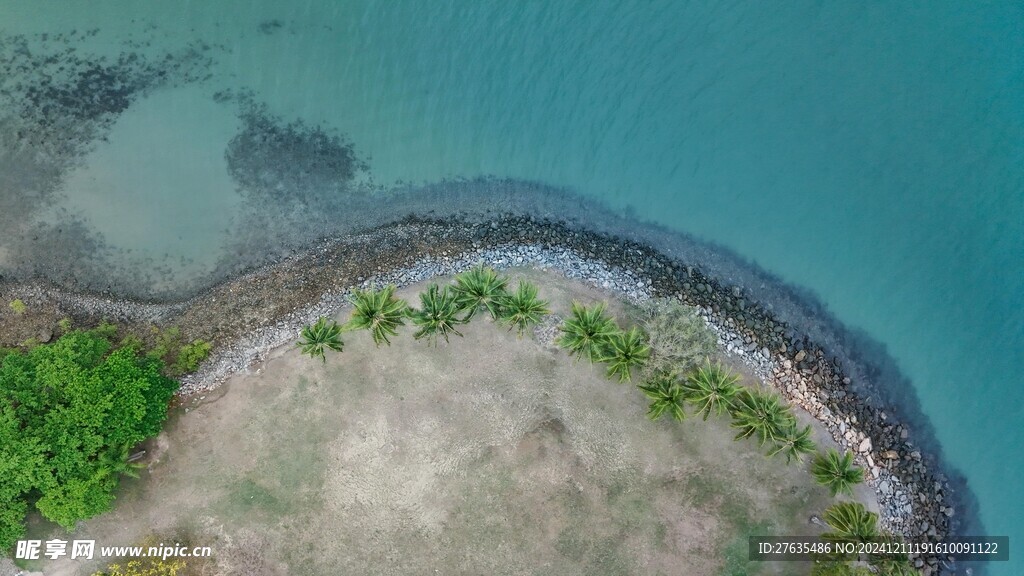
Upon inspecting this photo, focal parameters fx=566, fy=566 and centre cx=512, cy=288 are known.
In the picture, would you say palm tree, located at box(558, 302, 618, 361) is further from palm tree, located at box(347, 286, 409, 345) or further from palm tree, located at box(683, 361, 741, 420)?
palm tree, located at box(347, 286, 409, 345)

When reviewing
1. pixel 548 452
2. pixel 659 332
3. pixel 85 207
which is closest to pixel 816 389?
pixel 659 332

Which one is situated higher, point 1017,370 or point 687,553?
point 1017,370

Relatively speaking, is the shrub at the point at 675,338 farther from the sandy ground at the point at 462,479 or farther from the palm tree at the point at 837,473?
the palm tree at the point at 837,473

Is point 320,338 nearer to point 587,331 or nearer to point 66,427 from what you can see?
point 66,427

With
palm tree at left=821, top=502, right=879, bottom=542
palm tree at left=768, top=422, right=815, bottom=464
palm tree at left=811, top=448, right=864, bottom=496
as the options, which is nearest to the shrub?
palm tree at left=768, top=422, right=815, bottom=464

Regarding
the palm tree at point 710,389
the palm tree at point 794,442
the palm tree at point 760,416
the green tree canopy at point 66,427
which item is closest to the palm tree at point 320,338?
the green tree canopy at point 66,427

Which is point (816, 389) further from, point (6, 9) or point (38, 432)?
point (6, 9)

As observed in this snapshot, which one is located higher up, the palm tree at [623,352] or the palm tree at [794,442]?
the palm tree at [623,352]
